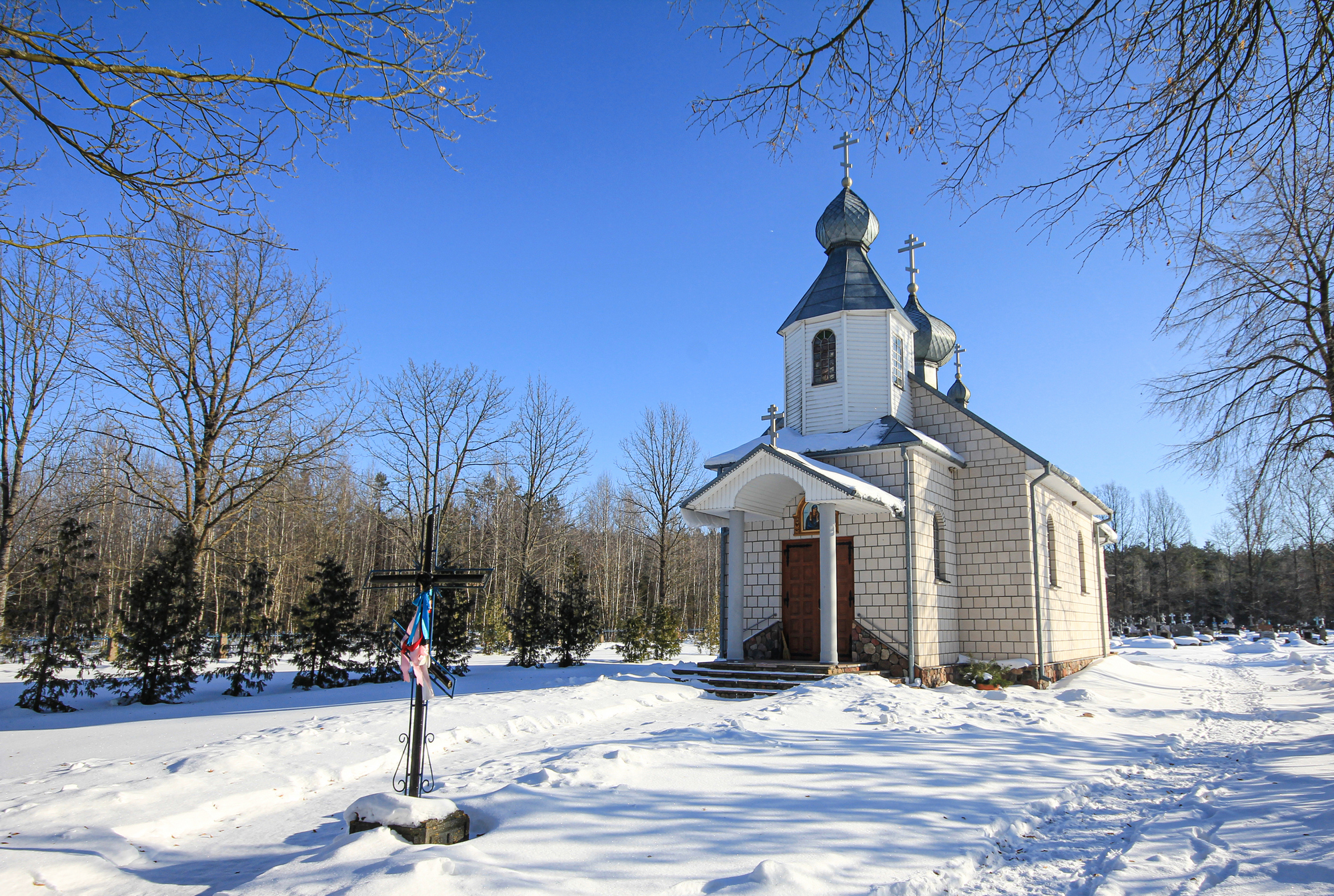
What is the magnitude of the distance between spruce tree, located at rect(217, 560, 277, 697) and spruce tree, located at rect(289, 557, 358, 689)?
62 cm

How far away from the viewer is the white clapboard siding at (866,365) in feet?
53.1

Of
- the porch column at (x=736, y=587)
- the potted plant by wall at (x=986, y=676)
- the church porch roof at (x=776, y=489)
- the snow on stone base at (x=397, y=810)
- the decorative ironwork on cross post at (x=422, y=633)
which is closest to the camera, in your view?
the snow on stone base at (x=397, y=810)

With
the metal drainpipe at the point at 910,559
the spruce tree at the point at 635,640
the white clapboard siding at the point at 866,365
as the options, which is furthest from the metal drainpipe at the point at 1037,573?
the spruce tree at the point at 635,640

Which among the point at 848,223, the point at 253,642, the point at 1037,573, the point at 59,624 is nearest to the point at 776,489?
the point at 1037,573

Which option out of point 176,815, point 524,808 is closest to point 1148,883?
point 524,808

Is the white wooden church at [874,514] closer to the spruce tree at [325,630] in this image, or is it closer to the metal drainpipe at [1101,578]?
the metal drainpipe at [1101,578]

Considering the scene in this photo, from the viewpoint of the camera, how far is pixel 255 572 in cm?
1583

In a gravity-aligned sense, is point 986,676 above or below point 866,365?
below

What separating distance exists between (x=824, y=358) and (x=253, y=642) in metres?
13.8

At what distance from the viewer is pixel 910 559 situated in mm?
13664

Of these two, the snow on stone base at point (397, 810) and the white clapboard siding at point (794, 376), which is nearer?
the snow on stone base at point (397, 810)

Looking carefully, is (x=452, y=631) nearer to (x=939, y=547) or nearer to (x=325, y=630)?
(x=325, y=630)

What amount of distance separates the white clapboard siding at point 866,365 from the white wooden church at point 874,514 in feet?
0.10

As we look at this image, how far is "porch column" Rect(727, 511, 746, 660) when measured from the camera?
564 inches
